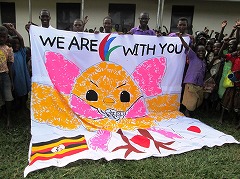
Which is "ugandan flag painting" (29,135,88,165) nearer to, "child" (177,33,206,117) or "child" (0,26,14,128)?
"child" (0,26,14,128)

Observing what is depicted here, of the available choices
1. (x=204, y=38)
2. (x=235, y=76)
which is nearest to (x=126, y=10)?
(x=204, y=38)

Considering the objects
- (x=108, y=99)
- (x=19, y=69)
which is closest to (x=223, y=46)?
(x=108, y=99)

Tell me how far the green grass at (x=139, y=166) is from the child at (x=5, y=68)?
66cm

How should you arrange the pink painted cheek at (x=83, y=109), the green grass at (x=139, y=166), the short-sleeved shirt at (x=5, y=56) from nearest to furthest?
the green grass at (x=139, y=166) → the short-sleeved shirt at (x=5, y=56) → the pink painted cheek at (x=83, y=109)

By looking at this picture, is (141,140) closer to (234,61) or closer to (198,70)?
(198,70)

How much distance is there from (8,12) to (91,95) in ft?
31.2

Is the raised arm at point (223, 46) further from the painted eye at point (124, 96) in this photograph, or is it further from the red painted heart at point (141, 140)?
the red painted heart at point (141, 140)

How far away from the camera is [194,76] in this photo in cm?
446

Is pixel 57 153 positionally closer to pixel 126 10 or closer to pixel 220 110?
pixel 220 110

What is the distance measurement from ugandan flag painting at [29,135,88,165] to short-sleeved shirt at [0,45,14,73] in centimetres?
125

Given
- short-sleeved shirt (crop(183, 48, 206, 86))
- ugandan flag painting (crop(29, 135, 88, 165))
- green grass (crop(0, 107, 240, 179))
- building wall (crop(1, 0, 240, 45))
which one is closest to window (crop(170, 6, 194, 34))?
building wall (crop(1, 0, 240, 45))

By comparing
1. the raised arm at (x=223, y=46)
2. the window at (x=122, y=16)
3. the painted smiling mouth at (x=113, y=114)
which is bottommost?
the painted smiling mouth at (x=113, y=114)

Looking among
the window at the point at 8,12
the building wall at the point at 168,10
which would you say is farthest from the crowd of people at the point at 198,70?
the window at the point at 8,12

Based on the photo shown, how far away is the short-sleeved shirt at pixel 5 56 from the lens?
3.59 metres
